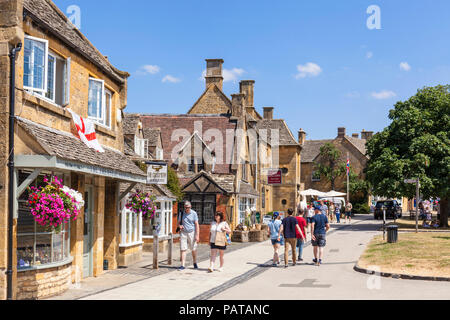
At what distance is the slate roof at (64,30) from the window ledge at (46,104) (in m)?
1.55

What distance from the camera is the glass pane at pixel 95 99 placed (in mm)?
14891

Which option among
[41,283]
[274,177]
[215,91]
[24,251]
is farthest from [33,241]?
[215,91]

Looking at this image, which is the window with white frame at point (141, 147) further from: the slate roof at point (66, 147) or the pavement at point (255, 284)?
the slate roof at point (66, 147)

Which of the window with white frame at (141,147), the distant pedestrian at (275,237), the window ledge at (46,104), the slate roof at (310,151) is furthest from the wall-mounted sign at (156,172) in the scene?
the slate roof at (310,151)

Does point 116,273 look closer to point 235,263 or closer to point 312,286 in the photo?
point 235,263

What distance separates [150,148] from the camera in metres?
29.5

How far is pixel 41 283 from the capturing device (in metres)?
11.0

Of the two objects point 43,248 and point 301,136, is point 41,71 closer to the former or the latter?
point 43,248

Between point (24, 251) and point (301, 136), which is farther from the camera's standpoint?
point (301, 136)

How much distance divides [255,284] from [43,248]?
5062mm
